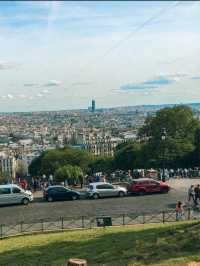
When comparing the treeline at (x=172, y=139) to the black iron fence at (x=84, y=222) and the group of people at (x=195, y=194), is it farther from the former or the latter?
the black iron fence at (x=84, y=222)

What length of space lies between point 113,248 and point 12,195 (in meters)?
12.6

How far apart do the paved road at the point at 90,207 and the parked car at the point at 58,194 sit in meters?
0.45

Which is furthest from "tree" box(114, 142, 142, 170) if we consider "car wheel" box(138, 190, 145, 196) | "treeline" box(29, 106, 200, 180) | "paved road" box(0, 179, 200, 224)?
"paved road" box(0, 179, 200, 224)

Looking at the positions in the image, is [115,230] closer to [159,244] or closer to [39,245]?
[39,245]

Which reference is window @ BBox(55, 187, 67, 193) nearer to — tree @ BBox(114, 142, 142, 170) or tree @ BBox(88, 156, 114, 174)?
tree @ BBox(114, 142, 142, 170)

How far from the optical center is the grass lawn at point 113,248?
14.6 metres

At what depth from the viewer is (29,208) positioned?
2697 centimetres

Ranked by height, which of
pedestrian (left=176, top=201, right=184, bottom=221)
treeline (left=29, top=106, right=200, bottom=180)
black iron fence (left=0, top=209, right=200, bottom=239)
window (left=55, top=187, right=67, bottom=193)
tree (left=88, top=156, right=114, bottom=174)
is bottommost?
tree (left=88, top=156, right=114, bottom=174)

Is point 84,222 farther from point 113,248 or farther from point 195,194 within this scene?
point 195,194

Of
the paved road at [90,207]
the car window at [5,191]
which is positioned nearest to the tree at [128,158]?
the paved road at [90,207]

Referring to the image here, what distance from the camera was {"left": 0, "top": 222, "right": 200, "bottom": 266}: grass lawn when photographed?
14594 mm

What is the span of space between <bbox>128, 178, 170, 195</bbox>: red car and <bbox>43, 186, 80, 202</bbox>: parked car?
3.12m

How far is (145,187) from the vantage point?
30188 millimetres

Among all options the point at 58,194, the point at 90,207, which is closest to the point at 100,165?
the point at 58,194
